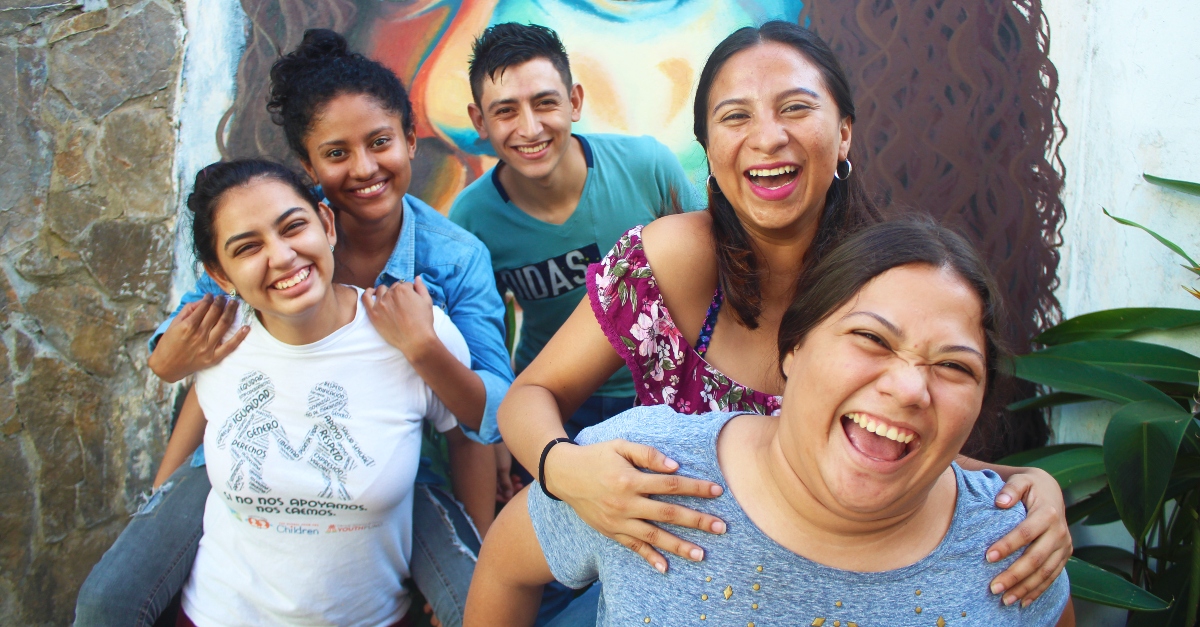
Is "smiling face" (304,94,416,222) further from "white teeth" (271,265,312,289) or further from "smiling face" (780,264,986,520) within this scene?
"smiling face" (780,264,986,520)

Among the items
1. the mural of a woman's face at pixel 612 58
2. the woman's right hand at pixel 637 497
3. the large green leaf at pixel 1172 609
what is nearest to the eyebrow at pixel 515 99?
the mural of a woman's face at pixel 612 58

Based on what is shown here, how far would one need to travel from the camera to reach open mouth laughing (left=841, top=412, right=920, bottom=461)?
1119mm

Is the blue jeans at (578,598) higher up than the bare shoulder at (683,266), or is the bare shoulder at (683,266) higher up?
the bare shoulder at (683,266)

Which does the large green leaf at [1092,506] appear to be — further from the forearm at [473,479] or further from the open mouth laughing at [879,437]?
the forearm at [473,479]

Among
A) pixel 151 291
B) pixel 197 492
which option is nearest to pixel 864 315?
pixel 197 492

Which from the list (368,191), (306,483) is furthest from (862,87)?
(306,483)

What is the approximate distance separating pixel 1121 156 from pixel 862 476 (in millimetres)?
1995

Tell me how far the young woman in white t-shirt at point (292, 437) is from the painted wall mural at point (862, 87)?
109 cm

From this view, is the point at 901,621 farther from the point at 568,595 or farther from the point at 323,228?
the point at 323,228

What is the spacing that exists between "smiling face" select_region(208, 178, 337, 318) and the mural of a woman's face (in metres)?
1.14

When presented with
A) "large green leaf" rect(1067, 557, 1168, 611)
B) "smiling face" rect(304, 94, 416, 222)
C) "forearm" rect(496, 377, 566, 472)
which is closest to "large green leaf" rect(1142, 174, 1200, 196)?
"large green leaf" rect(1067, 557, 1168, 611)

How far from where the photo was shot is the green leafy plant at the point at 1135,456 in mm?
1869

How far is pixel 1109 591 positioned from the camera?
5.93 ft

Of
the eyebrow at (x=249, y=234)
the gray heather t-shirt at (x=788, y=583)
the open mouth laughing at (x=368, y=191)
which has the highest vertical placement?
the open mouth laughing at (x=368, y=191)
